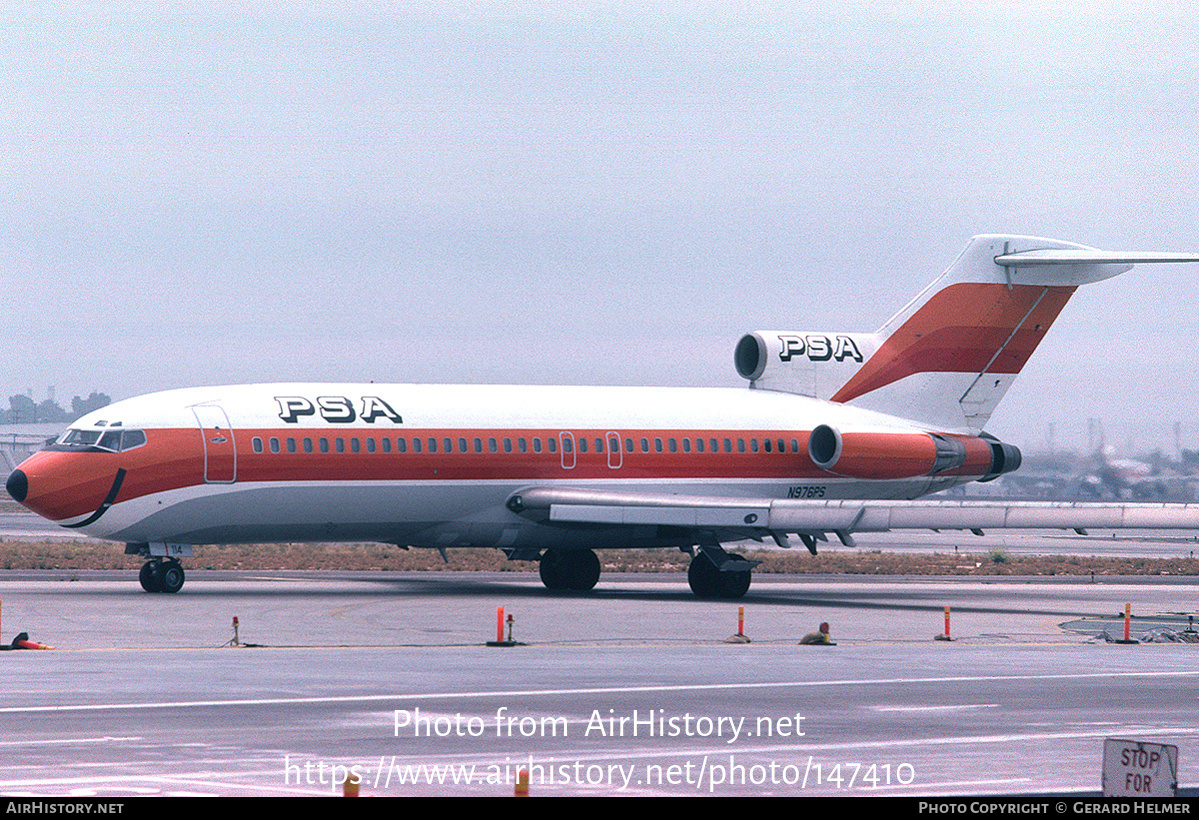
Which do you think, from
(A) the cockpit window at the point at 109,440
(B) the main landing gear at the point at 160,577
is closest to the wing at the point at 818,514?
(B) the main landing gear at the point at 160,577

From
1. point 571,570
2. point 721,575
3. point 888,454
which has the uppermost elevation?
point 888,454

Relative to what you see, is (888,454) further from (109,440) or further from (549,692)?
(549,692)

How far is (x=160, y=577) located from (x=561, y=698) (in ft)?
59.9

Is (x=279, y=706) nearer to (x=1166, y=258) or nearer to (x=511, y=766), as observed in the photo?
(x=511, y=766)

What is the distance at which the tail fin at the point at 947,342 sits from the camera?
44406mm

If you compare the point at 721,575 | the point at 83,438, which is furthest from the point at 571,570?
the point at 83,438

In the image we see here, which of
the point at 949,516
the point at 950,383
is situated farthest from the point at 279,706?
the point at 950,383

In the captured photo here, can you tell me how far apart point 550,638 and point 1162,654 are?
406 inches

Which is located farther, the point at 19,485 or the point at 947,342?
the point at 947,342

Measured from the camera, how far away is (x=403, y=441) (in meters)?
37.1

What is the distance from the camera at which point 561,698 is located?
19234mm

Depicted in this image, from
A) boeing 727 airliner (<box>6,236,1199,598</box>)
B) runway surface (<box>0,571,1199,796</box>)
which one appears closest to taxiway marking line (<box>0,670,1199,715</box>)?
runway surface (<box>0,571,1199,796</box>)

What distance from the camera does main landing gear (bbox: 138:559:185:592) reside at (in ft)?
115

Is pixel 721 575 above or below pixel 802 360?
below
